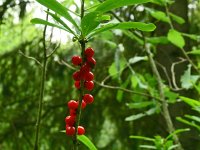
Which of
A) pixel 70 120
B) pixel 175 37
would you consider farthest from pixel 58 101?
pixel 70 120

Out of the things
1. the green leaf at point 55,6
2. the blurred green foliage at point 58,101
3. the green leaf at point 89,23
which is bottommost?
the blurred green foliage at point 58,101

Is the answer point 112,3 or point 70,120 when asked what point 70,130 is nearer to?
point 70,120

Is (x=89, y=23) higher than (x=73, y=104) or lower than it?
higher

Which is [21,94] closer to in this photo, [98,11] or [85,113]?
[85,113]

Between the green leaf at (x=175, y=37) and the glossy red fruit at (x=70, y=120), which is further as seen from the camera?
the green leaf at (x=175, y=37)

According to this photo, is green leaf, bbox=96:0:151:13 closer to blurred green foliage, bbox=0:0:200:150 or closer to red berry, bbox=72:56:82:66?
red berry, bbox=72:56:82:66

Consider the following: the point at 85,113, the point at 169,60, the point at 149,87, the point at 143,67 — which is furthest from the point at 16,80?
the point at 149,87

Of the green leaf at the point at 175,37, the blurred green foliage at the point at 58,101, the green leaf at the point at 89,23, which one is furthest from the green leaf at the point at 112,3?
the blurred green foliage at the point at 58,101

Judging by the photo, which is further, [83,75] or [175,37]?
[175,37]

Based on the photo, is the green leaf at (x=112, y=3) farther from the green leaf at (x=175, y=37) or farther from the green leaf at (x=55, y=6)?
the green leaf at (x=175, y=37)

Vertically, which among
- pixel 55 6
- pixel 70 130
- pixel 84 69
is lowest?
pixel 70 130

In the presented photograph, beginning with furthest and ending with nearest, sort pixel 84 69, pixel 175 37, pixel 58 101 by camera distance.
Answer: pixel 58 101 → pixel 175 37 → pixel 84 69

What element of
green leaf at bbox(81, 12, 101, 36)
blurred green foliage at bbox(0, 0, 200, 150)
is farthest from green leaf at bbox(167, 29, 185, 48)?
green leaf at bbox(81, 12, 101, 36)

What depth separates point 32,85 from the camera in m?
3.45
